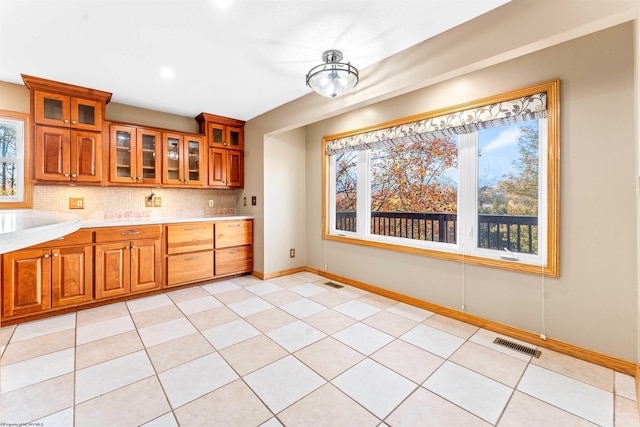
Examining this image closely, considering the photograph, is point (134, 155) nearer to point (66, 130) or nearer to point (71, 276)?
point (66, 130)

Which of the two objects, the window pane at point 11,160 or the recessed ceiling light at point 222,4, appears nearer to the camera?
the recessed ceiling light at point 222,4

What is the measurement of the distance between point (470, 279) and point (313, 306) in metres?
1.59

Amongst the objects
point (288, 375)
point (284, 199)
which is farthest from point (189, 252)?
point (288, 375)

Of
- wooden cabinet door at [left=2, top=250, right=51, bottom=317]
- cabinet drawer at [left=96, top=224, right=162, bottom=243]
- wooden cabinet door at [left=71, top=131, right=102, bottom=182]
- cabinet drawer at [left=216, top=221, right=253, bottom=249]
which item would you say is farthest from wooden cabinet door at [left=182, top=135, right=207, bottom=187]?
wooden cabinet door at [left=2, top=250, right=51, bottom=317]

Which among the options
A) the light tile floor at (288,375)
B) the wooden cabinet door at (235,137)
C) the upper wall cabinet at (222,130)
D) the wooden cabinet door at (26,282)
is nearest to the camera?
the light tile floor at (288,375)

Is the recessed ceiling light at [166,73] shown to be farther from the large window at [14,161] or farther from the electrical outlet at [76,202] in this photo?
the electrical outlet at [76,202]

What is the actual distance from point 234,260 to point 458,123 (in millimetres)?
3324

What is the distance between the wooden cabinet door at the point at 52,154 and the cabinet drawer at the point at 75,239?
0.64m

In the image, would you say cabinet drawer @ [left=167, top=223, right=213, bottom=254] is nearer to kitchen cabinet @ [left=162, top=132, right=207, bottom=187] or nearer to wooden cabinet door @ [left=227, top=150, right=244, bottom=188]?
kitchen cabinet @ [left=162, top=132, right=207, bottom=187]

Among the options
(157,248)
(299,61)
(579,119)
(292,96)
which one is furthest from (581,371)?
(157,248)

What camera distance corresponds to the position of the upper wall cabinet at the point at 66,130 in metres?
2.92

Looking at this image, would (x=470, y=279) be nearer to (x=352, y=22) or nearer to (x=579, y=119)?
(x=579, y=119)

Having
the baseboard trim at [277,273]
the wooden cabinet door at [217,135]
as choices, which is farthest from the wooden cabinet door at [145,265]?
the wooden cabinet door at [217,135]

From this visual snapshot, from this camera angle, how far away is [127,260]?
3273mm
